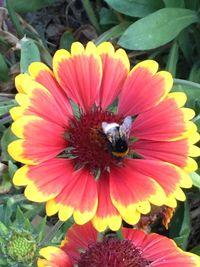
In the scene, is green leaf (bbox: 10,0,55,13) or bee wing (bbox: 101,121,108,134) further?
green leaf (bbox: 10,0,55,13)

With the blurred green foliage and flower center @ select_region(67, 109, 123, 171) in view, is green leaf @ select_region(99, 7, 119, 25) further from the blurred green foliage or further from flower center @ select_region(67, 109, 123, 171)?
flower center @ select_region(67, 109, 123, 171)

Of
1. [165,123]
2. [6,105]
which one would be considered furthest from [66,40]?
[165,123]

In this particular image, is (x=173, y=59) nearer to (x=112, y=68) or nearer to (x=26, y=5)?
(x=26, y=5)

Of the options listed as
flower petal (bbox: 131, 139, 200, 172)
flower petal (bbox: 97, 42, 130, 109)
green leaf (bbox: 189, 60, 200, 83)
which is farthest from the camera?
green leaf (bbox: 189, 60, 200, 83)

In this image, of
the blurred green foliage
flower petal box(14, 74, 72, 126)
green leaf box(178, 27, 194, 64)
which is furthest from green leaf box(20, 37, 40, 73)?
green leaf box(178, 27, 194, 64)

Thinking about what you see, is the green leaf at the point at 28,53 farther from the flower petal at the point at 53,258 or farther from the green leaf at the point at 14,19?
the flower petal at the point at 53,258
